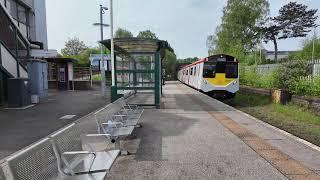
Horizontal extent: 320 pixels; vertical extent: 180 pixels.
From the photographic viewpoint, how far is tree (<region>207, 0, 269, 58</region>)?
51375mm

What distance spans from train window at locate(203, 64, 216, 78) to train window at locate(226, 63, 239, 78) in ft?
2.84

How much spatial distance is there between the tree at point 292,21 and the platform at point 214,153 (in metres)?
53.6

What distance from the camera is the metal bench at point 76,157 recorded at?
4.26 metres

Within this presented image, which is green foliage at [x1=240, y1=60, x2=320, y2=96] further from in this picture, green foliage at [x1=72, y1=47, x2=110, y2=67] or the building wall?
green foliage at [x1=72, y1=47, x2=110, y2=67]

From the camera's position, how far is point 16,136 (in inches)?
344

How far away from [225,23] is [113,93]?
1675 inches

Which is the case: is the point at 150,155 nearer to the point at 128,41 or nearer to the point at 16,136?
the point at 16,136

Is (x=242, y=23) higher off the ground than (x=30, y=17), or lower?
higher

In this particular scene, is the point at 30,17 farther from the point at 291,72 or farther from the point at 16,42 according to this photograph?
the point at 291,72

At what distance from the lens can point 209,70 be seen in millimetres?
21750

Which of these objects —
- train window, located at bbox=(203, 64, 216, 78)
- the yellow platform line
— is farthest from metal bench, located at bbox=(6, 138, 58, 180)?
train window, located at bbox=(203, 64, 216, 78)

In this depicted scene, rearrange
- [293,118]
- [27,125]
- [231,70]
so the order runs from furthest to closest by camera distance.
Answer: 1. [231,70]
2. [293,118]
3. [27,125]

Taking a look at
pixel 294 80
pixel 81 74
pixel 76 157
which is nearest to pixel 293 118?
pixel 294 80

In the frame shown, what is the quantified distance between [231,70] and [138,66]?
6786mm
